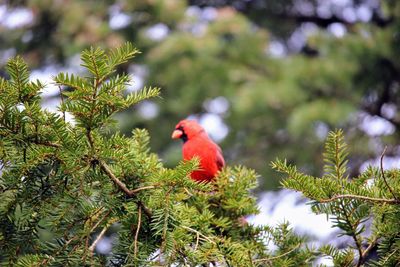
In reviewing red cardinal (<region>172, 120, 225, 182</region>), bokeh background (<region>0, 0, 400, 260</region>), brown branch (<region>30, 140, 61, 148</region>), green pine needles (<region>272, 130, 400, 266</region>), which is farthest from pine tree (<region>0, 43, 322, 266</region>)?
bokeh background (<region>0, 0, 400, 260</region>)

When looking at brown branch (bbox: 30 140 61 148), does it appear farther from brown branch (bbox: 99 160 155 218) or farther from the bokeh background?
the bokeh background

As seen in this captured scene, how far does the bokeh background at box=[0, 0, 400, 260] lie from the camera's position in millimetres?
6492

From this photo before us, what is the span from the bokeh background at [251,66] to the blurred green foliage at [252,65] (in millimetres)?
13


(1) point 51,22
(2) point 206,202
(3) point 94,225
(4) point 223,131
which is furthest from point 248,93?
(3) point 94,225

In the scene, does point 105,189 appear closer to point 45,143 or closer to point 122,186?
point 122,186

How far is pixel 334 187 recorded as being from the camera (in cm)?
161

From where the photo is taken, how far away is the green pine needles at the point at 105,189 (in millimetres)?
1518

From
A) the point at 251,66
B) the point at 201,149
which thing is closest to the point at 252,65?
the point at 251,66

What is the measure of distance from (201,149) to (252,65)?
437cm

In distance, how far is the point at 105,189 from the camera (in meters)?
1.62

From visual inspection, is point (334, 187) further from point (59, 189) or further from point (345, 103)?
point (345, 103)

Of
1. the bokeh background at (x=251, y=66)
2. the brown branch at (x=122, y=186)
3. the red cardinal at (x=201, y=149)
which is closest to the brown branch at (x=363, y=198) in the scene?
the brown branch at (x=122, y=186)

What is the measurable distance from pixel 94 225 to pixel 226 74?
20.2 feet

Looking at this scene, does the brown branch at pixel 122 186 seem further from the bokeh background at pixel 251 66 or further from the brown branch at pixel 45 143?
the bokeh background at pixel 251 66
